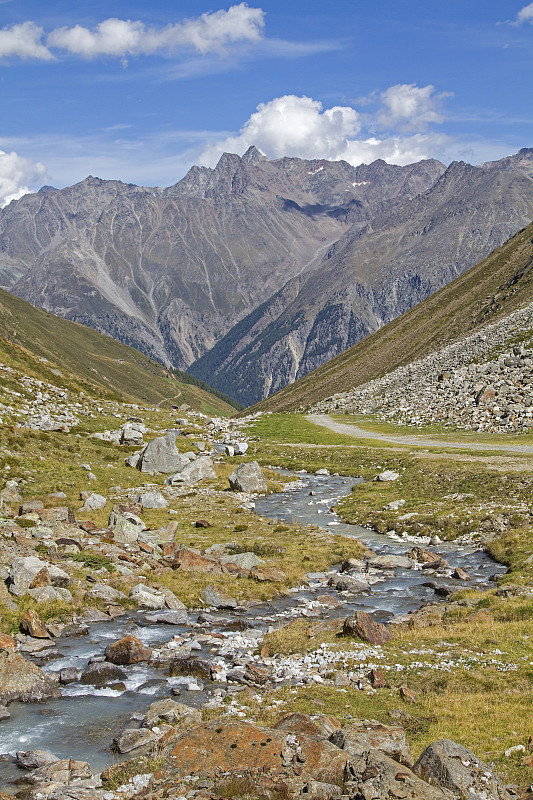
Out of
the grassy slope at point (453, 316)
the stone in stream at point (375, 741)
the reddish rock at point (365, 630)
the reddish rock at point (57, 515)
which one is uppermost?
the grassy slope at point (453, 316)

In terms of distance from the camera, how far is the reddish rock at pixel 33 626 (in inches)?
907

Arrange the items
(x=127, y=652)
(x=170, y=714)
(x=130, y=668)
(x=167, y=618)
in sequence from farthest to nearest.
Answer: (x=167, y=618)
(x=127, y=652)
(x=130, y=668)
(x=170, y=714)

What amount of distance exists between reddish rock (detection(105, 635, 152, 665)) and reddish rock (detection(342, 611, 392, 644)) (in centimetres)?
785

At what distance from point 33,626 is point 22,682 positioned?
4408mm

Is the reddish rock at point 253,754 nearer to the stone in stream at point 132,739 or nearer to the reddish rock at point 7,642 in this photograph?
the stone in stream at point 132,739

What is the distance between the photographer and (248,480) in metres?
61.3

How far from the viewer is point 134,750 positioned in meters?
15.4

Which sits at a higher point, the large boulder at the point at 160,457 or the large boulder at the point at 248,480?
the large boulder at the point at 160,457

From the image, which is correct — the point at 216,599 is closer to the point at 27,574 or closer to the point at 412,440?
the point at 27,574

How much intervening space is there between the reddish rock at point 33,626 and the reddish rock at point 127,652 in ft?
10.1

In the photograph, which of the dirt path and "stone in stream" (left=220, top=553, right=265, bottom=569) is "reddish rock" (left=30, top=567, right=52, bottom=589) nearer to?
"stone in stream" (left=220, top=553, right=265, bottom=569)

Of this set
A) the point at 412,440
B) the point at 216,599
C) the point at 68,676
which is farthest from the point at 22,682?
the point at 412,440

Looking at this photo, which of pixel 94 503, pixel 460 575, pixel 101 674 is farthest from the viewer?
pixel 94 503

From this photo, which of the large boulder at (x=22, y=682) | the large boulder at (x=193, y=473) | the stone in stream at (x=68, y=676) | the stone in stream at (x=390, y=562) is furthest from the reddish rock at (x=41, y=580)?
the large boulder at (x=193, y=473)
